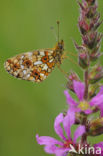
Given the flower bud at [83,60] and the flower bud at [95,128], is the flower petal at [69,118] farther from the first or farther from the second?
the flower bud at [83,60]

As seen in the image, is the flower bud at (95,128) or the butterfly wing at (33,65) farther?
the butterfly wing at (33,65)

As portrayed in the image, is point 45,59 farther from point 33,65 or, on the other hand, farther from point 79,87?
point 79,87

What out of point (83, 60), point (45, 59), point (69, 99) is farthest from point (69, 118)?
point (45, 59)

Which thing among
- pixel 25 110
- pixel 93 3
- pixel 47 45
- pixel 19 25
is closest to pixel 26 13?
pixel 19 25

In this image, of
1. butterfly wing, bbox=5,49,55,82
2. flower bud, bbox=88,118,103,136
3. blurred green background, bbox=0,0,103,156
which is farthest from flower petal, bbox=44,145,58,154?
blurred green background, bbox=0,0,103,156

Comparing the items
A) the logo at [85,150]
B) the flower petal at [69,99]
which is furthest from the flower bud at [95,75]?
the logo at [85,150]

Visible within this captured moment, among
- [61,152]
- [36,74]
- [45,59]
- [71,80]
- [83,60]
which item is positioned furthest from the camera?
[45,59]

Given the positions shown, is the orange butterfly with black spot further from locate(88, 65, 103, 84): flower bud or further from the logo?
the logo

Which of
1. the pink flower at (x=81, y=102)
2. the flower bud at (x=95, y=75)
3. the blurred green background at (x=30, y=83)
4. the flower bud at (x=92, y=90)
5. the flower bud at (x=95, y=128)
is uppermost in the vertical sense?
the blurred green background at (x=30, y=83)
